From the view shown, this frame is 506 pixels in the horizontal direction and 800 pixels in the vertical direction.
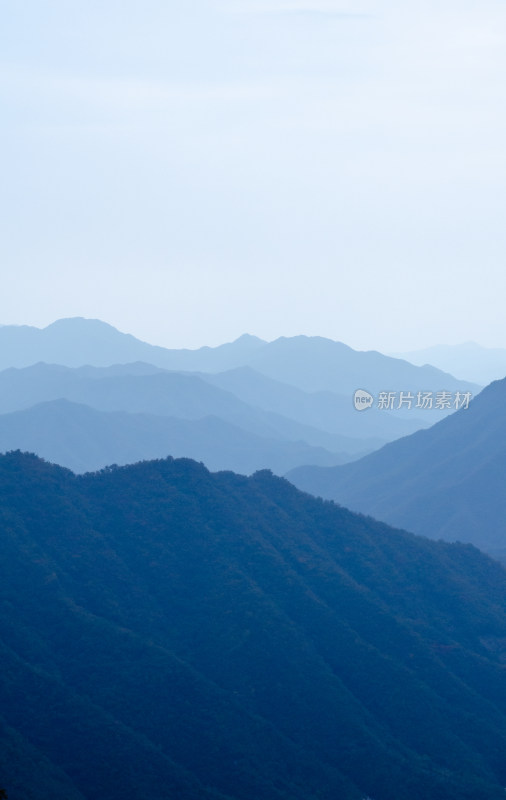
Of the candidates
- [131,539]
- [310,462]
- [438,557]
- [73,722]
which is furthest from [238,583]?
[310,462]

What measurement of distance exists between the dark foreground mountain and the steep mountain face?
2673 centimetres

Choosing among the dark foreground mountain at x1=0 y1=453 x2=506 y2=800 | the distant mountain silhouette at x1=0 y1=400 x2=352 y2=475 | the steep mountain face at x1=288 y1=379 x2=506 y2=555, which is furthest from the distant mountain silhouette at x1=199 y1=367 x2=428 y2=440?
the dark foreground mountain at x1=0 y1=453 x2=506 y2=800

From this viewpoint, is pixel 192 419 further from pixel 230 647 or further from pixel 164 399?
pixel 230 647

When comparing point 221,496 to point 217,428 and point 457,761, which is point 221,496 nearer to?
point 457,761

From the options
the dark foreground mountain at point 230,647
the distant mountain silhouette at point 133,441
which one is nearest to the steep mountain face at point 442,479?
the distant mountain silhouette at point 133,441

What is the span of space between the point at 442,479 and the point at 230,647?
4716 centimetres

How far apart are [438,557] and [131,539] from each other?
560 inches

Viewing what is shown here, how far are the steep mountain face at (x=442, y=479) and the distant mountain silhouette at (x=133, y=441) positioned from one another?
20.9 meters

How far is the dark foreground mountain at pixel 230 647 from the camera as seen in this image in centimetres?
2633

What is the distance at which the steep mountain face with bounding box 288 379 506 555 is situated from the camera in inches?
2758

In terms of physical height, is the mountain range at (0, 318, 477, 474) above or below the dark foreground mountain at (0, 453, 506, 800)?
above

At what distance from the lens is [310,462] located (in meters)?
111

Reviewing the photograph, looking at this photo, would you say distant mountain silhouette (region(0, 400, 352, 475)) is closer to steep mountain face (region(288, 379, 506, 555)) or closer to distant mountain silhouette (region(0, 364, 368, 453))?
distant mountain silhouette (region(0, 364, 368, 453))

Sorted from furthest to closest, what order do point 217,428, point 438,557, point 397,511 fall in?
1. point 217,428
2. point 397,511
3. point 438,557
